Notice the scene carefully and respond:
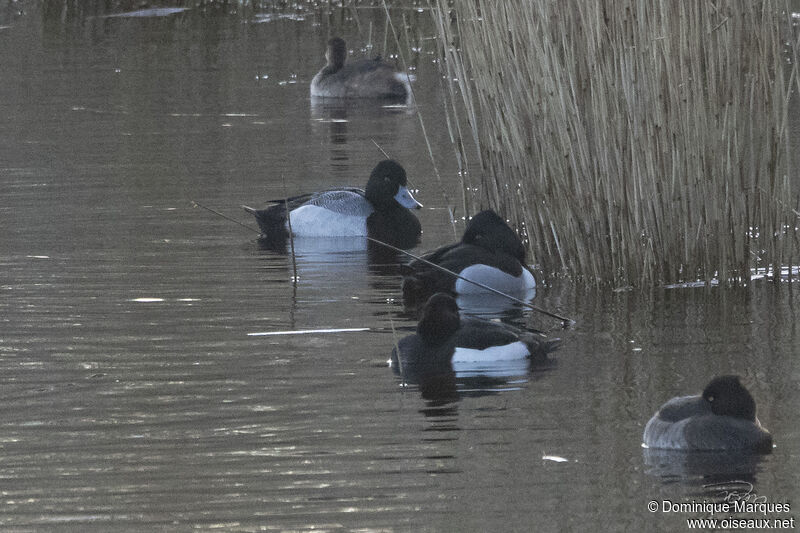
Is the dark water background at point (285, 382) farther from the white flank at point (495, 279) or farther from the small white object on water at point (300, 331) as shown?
the white flank at point (495, 279)

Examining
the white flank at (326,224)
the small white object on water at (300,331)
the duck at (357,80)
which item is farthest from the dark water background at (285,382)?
the duck at (357,80)

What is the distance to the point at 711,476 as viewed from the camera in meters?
6.43

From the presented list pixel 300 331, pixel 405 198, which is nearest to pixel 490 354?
pixel 300 331

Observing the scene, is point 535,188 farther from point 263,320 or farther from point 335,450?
point 335,450

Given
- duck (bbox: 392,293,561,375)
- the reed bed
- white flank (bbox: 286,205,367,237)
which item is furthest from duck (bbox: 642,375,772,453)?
white flank (bbox: 286,205,367,237)

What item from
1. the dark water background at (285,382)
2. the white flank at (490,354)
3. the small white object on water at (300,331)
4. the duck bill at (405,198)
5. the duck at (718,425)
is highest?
the duck bill at (405,198)

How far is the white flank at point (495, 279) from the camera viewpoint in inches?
411

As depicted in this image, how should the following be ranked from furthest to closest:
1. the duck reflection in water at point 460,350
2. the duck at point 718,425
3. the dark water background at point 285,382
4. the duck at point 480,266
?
the duck at point 480,266, the duck reflection in water at point 460,350, the duck at point 718,425, the dark water background at point 285,382

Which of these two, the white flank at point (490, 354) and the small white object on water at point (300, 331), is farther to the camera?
the small white object on water at point (300, 331)

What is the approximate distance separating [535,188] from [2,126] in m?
10.6

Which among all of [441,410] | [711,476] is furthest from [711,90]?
[711,476]

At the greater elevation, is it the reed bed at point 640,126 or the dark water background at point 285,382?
the reed bed at point 640,126

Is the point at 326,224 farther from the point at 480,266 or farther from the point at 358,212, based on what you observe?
the point at 480,266

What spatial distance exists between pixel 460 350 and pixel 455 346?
0.12ft
